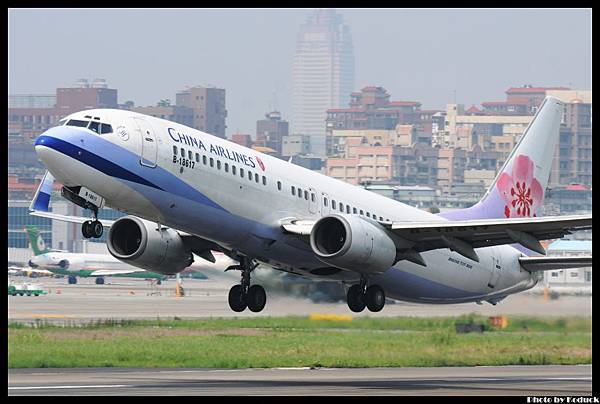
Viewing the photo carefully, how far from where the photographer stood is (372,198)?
4088cm

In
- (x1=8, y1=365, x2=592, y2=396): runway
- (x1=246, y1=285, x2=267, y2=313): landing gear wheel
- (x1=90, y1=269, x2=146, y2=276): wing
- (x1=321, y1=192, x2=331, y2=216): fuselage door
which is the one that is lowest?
(x1=90, y1=269, x2=146, y2=276): wing

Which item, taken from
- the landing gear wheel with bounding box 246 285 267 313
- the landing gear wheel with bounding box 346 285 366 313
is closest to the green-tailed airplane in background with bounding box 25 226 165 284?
the landing gear wheel with bounding box 246 285 267 313

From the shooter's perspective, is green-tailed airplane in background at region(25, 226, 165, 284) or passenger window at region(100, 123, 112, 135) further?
green-tailed airplane in background at region(25, 226, 165, 284)

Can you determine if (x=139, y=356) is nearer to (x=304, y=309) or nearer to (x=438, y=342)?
(x=304, y=309)

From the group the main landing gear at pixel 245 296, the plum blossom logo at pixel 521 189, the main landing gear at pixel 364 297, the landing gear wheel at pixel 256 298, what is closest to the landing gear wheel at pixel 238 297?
the main landing gear at pixel 245 296

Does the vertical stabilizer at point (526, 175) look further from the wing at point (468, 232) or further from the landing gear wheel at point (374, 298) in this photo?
the landing gear wheel at point (374, 298)

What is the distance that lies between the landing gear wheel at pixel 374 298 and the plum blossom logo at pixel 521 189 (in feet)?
31.5

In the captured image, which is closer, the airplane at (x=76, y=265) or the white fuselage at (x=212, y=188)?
the white fuselage at (x=212, y=188)

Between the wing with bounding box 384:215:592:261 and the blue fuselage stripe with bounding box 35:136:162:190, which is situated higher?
the blue fuselage stripe with bounding box 35:136:162:190

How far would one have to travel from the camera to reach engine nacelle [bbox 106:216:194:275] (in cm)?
3919

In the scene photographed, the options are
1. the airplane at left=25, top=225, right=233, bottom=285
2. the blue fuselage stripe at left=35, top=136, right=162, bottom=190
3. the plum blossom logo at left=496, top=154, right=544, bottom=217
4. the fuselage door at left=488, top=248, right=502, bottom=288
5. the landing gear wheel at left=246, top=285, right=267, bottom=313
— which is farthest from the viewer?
the airplane at left=25, top=225, right=233, bottom=285

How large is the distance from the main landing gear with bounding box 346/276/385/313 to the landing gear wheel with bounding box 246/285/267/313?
9.28 feet

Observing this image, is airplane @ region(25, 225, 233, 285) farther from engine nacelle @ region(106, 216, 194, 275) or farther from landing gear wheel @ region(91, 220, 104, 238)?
landing gear wheel @ region(91, 220, 104, 238)

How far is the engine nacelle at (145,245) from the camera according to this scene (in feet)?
129
